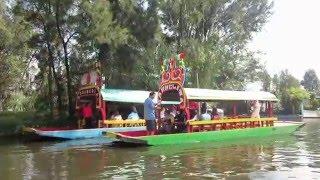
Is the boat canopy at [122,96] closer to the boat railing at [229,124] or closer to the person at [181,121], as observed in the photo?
the person at [181,121]

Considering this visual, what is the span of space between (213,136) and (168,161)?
6585 mm

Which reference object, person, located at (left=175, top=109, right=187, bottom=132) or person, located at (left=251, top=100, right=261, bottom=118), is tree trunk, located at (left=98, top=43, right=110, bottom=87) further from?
person, located at (left=175, top=109, right=187, bottom=132)

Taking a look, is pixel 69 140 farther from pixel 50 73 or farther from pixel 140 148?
pixel 50 73

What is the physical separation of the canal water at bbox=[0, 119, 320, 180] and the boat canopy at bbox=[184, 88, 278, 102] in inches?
98.0

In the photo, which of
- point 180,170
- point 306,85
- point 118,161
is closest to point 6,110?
point 118,161

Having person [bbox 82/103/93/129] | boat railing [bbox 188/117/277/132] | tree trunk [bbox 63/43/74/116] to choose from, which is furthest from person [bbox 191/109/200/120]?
tree trunk [bbox 63/43/74/116]

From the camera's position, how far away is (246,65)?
1815 inches

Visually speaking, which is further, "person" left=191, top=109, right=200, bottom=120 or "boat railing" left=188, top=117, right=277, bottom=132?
"person" left=191, top=109, right=200, bottom=120

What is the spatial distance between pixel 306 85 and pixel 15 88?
8687 centimetres

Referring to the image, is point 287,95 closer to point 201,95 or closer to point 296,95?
point 296,95

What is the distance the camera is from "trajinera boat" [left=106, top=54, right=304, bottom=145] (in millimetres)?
19281

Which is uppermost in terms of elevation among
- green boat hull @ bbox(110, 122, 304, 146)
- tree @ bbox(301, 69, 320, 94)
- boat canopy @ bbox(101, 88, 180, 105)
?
tree @ bbox(301, 69, 320, 94)

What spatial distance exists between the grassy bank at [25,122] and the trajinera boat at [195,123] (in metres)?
10.5

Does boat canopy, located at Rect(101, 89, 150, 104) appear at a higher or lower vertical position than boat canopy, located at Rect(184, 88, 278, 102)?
higher
